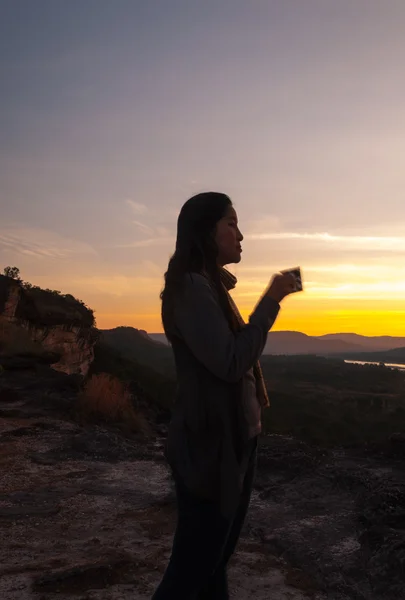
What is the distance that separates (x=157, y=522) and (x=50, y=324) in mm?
16064

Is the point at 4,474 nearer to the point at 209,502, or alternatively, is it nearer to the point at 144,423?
the point at 144,423

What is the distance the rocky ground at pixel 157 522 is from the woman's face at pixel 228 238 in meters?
2.03

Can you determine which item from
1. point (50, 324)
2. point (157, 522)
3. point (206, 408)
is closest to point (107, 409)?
point (157, 522)

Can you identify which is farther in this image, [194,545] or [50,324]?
[50,324]

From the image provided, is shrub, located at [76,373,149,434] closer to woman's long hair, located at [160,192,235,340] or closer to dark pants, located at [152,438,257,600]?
dark pants, located at [152,438,257,600]

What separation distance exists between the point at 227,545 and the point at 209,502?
296mm

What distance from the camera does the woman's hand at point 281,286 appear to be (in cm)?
161

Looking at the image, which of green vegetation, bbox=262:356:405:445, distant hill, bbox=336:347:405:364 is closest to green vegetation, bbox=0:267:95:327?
green vegetation, bbox=262:356:405:445

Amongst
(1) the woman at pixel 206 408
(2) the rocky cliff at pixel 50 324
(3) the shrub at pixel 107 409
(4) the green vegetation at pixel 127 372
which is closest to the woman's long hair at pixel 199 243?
(1) the woman at pixel 206 408

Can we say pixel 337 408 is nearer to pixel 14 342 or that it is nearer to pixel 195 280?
pixel 14 342

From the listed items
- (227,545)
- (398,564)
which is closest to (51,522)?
(398,564)

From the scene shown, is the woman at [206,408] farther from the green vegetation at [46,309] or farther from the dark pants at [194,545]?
the green vegetation at [46,309]

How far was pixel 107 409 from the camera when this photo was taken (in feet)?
27.6

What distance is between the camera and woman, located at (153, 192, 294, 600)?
146cm
